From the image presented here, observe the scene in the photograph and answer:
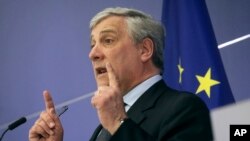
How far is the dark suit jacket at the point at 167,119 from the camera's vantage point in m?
1.06

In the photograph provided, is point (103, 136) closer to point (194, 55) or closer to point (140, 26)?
point (140, 26)

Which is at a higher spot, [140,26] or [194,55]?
[140,26]

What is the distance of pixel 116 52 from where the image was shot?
143cm

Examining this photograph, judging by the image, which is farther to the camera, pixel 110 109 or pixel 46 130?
pixel 46 130

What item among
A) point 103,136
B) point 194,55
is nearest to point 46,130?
point 103,136

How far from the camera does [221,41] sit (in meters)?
2.30

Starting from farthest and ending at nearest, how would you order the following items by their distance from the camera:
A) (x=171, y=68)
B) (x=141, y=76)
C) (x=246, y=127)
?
(x=171, y=68) → (x=246, y=127) → (x=141, y=76)

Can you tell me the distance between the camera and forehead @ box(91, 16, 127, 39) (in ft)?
4.71

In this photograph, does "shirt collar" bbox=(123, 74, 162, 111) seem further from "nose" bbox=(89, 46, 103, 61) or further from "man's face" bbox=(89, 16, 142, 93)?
"nose" bbox=(89, 46, 103, 61)

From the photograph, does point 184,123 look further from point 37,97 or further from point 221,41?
point 37,97

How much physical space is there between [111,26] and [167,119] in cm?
43

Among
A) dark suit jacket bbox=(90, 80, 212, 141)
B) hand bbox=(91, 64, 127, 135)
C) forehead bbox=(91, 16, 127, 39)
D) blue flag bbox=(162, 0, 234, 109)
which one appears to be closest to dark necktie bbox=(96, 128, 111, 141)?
dark suit jacket bbox=(90, 80, 212, 141)

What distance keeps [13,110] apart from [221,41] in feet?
4.00

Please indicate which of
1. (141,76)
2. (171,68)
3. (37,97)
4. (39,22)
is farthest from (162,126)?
(39,22)
